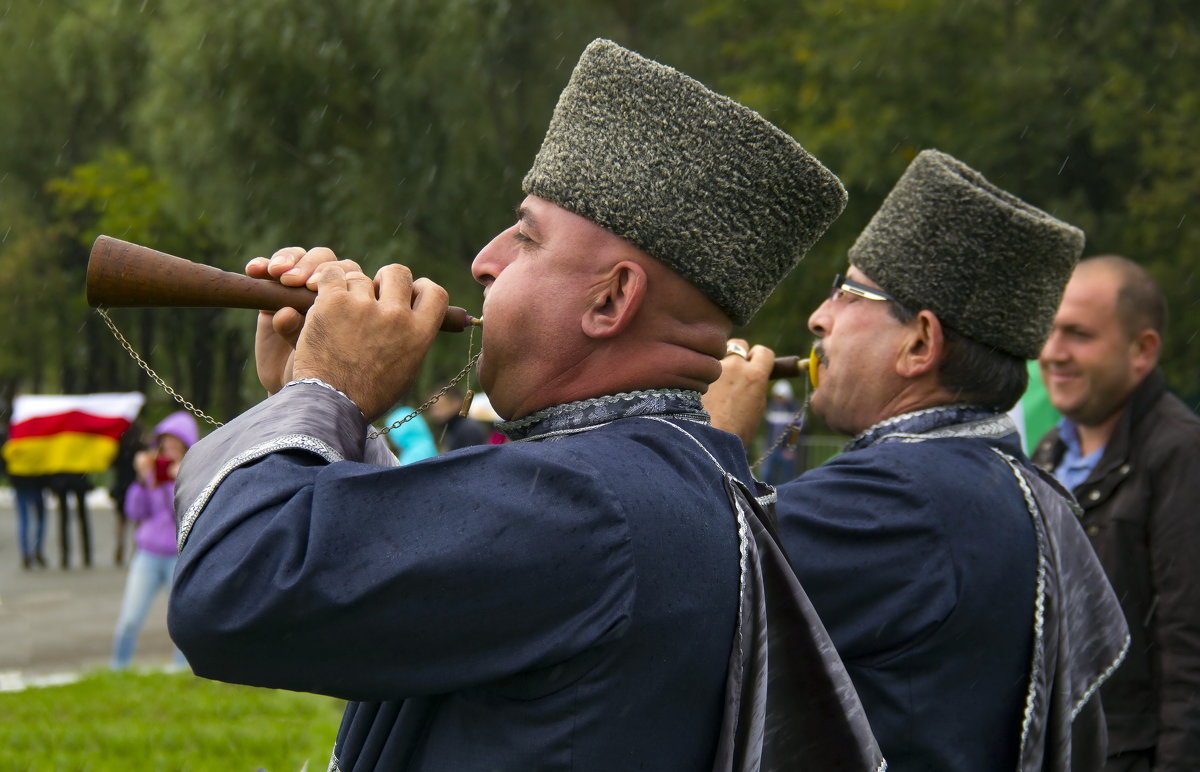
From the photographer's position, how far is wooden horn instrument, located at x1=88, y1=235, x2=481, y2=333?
6.27ft

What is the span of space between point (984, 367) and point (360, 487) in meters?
1.88

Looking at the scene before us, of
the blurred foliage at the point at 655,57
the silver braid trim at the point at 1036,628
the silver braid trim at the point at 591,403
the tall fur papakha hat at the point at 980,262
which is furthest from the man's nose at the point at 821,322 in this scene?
the blurred foliage at the point at 655,57

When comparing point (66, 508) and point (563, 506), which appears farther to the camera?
point (66, 508)

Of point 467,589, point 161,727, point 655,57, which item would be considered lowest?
point 161,727

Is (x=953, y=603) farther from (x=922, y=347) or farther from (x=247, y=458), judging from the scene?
(x=247, y=458)

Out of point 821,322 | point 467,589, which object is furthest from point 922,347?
point 467,589

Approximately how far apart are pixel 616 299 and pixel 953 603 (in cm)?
106

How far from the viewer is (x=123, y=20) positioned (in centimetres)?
2616

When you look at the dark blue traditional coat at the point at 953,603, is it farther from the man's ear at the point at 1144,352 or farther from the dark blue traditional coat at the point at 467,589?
the man's ear at the point at 1144,352

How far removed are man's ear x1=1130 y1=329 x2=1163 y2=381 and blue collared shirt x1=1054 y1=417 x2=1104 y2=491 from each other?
0.29 meters

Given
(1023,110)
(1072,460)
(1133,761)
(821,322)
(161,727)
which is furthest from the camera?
(1023,110)

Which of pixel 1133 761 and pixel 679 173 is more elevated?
pixel 679 173

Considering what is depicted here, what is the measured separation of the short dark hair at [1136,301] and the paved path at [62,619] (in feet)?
23.2

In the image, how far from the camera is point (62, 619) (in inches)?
487
